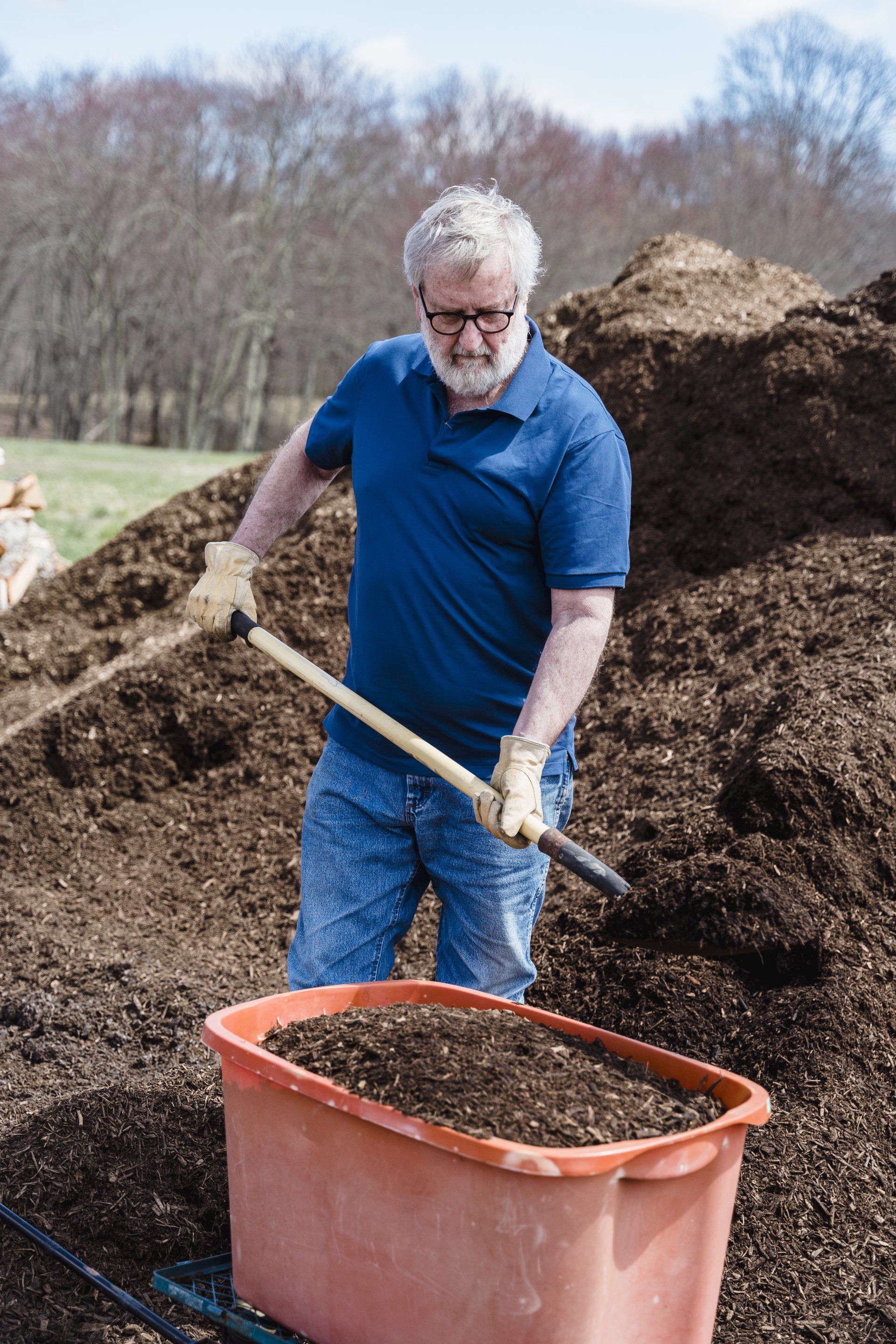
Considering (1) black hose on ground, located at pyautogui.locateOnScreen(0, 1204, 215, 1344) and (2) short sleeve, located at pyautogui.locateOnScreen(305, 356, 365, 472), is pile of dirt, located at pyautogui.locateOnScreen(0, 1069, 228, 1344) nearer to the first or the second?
(1) black hose on ground, located at pyautogui.locateOnScreen(0, 1204, 215, 1344)

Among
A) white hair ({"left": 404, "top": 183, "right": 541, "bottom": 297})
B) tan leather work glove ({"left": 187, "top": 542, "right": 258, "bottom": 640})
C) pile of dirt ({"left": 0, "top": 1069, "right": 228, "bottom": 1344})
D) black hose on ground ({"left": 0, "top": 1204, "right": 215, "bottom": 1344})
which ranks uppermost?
white hair ({"left": 404, "top": 183, "right": 541, "bottom": 297})

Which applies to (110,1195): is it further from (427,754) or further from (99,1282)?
(427,754)

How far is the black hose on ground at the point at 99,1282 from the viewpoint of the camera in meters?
1.96

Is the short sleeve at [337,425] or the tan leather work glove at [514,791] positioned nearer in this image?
the tan leather work glove at [514,791]

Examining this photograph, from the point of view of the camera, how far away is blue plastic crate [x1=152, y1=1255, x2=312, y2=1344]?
1.87 meters

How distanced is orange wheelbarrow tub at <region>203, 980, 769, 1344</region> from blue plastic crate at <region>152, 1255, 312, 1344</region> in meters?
0.04

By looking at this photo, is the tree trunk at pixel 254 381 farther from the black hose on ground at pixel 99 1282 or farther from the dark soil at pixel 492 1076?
the dark soil at pixel 492 1076

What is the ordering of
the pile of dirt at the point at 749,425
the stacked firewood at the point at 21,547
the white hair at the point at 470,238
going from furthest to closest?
the stacked firewood at the point at 21,547, the pile of dirt at the point at 749,425, the white hair at the point at 470,238

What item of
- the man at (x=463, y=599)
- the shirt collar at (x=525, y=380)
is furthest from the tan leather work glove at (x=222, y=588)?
the shirt collar at (x=525, y=380)

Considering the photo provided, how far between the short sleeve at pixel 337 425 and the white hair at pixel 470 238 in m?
0.32

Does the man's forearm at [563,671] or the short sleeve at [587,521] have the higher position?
the short sleeve at [587,521]

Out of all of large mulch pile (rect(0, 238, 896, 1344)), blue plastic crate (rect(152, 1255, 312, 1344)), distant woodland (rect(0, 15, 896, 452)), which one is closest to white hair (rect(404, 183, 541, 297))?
large mulch pile (rect(0, 238, 896, 1344))

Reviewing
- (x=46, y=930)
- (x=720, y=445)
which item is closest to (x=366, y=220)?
(x=720, y=445)

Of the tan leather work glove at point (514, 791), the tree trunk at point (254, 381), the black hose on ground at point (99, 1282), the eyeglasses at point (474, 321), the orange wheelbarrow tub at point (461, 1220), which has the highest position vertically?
the tree trunk at point (254, 381)
